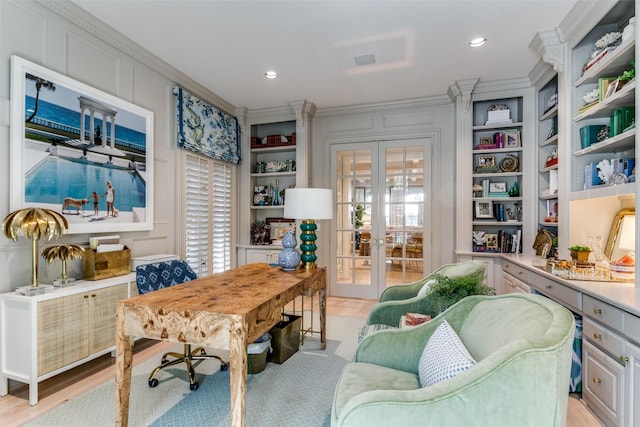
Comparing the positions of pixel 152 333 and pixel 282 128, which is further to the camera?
pixel 282 128

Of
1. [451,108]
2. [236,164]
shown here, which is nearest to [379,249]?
[451,108]

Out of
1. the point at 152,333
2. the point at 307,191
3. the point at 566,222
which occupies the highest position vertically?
the point at 307,191

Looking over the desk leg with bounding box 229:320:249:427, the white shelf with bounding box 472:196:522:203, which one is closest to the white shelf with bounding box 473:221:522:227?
the white shelf with bounding box 472:196:522:203

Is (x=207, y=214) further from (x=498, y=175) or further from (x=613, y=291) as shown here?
(x=613, y=291)

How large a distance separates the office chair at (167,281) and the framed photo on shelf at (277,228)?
91.3 inches

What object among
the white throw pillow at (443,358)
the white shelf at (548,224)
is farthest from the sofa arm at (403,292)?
the white shelf at (548,224)

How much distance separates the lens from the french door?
14.9 feet

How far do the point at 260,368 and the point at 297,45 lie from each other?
113 inches

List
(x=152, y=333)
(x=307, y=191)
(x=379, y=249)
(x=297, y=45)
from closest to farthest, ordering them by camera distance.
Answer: (x=152, y=333)
(x=307, y=191)
(x=297, y=45)
(x=379, y=249)

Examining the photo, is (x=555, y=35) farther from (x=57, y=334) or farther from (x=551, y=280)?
(x=57, y=334)

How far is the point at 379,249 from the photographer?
15.4ft

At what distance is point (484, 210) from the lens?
4.09 meters

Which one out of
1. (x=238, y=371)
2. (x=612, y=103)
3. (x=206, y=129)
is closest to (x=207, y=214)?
(x=206, y=129)

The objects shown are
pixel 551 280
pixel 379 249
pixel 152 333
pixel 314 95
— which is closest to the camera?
pixel 152 333
